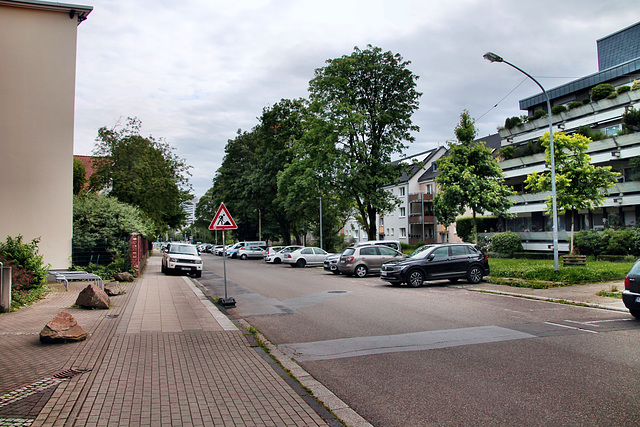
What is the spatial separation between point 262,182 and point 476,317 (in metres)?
37.6

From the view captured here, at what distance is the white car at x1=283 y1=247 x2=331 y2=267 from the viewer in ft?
110

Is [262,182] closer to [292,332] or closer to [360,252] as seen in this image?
[360,252]

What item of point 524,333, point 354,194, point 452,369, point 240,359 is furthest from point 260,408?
point 354,194

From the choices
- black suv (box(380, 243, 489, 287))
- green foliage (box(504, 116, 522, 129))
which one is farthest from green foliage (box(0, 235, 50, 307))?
green foliage (box(504, 116, 522, 129))

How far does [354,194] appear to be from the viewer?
3512cm

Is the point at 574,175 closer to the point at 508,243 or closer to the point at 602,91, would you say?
the point at 508,243

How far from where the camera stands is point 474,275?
18.1 meters

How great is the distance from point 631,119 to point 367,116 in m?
17.1

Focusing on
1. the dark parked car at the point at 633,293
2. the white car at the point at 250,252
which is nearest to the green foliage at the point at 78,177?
the white car at the point at 250,252

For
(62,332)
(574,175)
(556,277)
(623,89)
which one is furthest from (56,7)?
(623,89)

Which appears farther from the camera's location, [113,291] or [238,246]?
[238,246]

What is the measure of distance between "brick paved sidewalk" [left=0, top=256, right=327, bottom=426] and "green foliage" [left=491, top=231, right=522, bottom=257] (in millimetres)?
31425

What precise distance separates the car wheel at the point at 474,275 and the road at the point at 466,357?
496cm

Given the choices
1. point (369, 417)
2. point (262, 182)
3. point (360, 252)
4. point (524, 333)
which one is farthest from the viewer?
point (262, 182)
